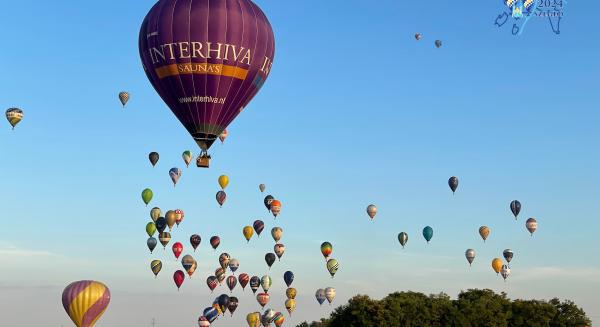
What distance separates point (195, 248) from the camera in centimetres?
11681

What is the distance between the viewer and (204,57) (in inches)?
2630

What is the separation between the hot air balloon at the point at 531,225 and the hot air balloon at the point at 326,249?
943 inches

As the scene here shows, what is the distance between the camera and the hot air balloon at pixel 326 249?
11888cm

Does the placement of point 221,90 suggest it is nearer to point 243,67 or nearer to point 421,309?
point 243,67

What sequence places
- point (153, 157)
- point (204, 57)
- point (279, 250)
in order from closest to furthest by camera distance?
point (204, 57) → point (153, 157) → point (279, 250)

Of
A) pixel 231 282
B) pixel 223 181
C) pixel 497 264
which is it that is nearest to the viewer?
pixel 223 181

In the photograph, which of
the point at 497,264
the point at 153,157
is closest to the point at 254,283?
the point at 153,157

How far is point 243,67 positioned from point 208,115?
166 inches

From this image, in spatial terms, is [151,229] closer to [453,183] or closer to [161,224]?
[161,224]

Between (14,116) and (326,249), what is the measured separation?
41.8 metres

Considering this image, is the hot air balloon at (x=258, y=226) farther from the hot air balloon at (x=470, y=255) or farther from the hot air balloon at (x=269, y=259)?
the hot air balloon at (x=470, y=255)

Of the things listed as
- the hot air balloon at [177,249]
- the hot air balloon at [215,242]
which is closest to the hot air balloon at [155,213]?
the hot air balloon at [177,249]

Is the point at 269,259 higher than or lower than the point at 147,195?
lower

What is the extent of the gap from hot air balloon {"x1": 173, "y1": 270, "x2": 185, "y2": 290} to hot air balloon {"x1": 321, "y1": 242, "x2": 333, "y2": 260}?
1752cm
